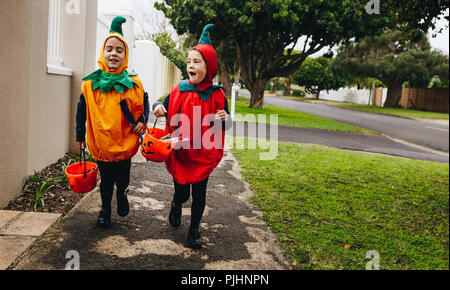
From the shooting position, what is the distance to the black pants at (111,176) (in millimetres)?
3188

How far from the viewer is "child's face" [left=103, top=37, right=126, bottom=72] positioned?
2.97 m

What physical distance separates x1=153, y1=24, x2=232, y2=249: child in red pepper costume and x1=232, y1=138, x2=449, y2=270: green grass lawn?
3.31 ft

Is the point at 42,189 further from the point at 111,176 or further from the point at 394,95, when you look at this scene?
the point at 394,95

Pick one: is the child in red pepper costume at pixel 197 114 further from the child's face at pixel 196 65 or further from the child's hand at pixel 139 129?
the child's hand at pixel 139 129

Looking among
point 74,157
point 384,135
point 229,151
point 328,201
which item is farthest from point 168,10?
point 328,201

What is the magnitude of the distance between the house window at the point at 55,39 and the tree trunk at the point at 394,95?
35.5 meters

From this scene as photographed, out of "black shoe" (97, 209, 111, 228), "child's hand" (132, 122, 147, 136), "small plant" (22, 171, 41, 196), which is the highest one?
"child's hand" (132, 122, 147, 136)

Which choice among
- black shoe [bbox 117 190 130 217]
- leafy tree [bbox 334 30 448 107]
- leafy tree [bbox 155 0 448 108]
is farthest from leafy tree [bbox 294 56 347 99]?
black shoe [bbox 117 190 130 217]

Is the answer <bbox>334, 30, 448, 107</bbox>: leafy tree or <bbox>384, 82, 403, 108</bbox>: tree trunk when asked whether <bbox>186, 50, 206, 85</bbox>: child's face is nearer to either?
<bbox>334, 30, 448, 107</bbox>: leafy tree

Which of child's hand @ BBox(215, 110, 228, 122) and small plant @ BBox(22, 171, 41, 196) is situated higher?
child's hand @ BBox(215, 110, 228, 122)

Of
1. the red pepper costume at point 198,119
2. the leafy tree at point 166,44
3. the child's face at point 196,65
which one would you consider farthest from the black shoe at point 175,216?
the leafy tree at point 166,44

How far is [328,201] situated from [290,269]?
2205mm

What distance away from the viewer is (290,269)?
9.77 ft

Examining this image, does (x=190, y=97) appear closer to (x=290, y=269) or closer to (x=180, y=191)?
(x=180, y=191)
